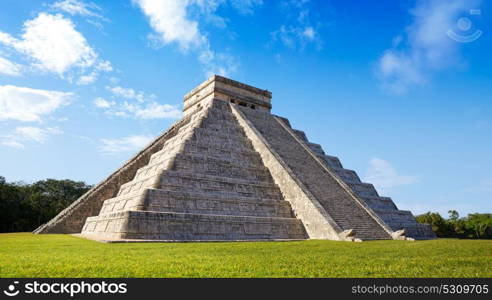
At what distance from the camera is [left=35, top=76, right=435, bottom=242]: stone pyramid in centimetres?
1469

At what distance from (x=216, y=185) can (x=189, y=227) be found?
3.42 meters

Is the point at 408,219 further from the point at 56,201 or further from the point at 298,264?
the point at 56,201

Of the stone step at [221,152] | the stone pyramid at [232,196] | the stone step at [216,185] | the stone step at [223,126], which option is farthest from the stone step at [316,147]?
the stone step at [216,185]

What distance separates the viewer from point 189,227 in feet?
47.2

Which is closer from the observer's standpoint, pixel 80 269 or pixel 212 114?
pixel 80 269

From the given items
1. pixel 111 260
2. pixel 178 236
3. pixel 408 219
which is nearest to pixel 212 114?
pixel 178 236

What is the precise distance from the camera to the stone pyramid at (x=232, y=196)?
1469cm

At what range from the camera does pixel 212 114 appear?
979 inches

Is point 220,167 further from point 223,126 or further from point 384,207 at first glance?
point 384,207

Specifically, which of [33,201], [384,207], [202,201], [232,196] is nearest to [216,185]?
[232,196]

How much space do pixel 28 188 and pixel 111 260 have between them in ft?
125

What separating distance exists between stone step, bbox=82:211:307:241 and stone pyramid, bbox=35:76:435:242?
0.04 meters

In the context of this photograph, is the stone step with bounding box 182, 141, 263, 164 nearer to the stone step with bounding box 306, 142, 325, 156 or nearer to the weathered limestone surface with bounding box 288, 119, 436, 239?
the weathered limestone surface with bounding box 288, 119, 436, 239

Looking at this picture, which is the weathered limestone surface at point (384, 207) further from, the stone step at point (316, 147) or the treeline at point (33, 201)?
the treeline at point (33, 201)
